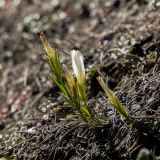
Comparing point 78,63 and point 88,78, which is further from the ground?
point 78,63

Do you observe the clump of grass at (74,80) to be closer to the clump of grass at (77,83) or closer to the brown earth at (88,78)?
the clump of grass at (77,83)

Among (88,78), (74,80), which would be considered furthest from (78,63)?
(88,78)

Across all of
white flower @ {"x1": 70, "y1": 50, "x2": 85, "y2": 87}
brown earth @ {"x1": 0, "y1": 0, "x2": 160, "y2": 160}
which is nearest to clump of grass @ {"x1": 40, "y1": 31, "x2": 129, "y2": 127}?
white flower @ {"x1": 70, "y1": 50, "x2": 85, "y2": 87}

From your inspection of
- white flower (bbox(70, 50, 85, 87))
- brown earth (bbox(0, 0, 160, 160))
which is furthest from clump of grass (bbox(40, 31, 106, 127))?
brown earth (bbox(0, 0, 160, 160))

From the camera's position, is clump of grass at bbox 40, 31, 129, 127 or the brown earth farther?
the brown earth

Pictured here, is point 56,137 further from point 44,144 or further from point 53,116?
point 53,116

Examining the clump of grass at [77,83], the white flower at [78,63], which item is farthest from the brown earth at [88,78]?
the white flower at [78,63]

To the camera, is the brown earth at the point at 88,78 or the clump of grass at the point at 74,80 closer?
the clump of grass at the point at 74,80

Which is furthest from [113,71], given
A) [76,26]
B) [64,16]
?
[64,16]

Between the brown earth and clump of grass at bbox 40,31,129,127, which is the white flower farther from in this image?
the brown earth

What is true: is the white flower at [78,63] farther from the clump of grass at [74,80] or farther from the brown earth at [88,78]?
the brown earth at [88,78]

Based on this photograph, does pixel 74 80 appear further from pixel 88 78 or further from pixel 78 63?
pixel 88 78
